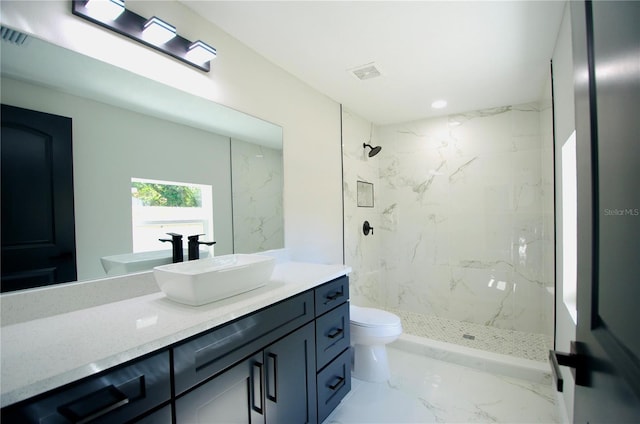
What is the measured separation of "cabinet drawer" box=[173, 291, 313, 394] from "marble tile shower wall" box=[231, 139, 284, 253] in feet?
2.08

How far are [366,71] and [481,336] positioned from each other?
268cm

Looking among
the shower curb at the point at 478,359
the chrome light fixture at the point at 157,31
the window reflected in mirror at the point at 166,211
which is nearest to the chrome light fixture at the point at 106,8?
the chrome light fixture at the point at 157,31

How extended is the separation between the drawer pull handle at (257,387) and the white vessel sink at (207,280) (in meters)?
0.32

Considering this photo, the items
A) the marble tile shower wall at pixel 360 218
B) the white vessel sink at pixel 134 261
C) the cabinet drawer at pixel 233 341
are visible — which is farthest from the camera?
the marble tile shower wall at pixel 360 218

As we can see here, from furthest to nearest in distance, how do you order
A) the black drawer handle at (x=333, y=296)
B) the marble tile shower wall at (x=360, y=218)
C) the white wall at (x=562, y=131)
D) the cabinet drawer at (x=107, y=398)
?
1. the marble tile shower wall at (x=360, y=218)
2. the black drawer handle at (x=333, y=296)
3. the white wall at (x=562, y=131)
4. the cabinet drawer at (x=107, y=398)

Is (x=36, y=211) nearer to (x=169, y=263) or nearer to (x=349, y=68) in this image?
(x=169, y=263)

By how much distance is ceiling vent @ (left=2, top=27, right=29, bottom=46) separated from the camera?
1015 mm

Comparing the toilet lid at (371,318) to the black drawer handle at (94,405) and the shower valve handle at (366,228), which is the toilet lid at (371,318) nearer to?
the shower valve handle at (366,228)

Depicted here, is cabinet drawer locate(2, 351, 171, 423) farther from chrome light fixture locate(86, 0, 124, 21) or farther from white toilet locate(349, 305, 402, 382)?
white toilet locate(349, 305, 402, 382)

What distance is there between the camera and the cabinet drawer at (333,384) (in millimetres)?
1634

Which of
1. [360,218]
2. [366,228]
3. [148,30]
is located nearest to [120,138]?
[148,30]

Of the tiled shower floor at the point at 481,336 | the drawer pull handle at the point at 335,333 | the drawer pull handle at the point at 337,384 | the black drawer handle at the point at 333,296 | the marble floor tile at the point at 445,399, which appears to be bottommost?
the marble floor tile at the point at 445,399

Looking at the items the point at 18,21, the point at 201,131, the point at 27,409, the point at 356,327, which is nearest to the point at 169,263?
the point at 201,131

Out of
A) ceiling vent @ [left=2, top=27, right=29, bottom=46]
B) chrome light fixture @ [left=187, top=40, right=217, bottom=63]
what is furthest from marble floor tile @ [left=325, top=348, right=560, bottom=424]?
ceiling vent @ [left=2, top=27, right=29, bottom=46]
